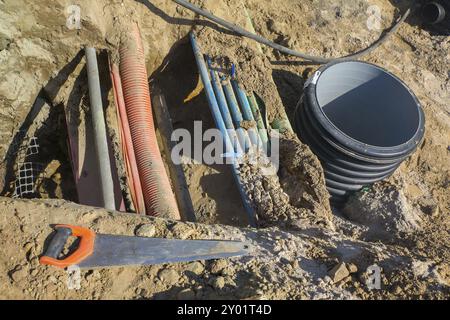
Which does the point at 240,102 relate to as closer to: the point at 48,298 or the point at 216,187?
the point at 216,187

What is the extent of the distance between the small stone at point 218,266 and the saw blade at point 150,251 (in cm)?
3

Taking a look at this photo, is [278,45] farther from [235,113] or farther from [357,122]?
[357,122]

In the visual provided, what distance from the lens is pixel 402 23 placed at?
13.5 feet

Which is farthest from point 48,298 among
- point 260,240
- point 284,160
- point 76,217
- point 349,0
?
point 349,0

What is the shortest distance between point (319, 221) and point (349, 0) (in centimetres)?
258

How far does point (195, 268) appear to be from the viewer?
1858 millimetres

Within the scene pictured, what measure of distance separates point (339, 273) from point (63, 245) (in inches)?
47.7

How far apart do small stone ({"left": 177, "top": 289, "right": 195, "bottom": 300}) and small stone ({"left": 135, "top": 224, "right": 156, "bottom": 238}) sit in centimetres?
33

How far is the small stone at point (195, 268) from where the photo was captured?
185 cm

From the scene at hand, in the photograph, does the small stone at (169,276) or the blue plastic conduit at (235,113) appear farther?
the blue plastic conduit at (235,113)

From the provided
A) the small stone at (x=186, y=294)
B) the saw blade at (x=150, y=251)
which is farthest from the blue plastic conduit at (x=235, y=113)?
the small stone at (x=186, y=294)

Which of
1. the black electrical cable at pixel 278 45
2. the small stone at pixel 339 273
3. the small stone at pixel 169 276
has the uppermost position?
the black electrical cable at pixel 278 45

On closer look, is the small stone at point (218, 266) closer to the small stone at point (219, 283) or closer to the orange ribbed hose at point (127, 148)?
the small stone at point (219, 283)

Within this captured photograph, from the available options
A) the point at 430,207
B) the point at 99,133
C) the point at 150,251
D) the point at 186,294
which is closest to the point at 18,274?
the point at 150,251
